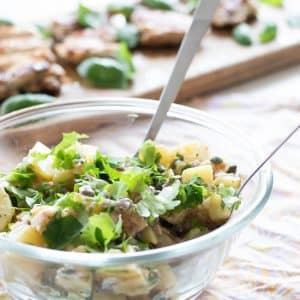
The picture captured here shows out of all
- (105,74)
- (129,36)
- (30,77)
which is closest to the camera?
(30,77)

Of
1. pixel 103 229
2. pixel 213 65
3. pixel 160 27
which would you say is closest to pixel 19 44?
pixel 160 27

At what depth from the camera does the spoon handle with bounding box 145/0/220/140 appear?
5.17 feet

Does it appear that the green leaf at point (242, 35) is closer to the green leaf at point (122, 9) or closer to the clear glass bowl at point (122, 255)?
the green leaf at point (122, 9)

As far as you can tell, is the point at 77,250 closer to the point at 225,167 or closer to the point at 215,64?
the point at 225,167

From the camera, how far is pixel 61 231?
51.1 inches

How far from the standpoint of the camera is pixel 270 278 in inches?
64.3

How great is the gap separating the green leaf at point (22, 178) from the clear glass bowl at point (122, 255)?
0.58 feet

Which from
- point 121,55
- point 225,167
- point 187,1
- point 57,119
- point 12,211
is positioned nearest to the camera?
point 12,211

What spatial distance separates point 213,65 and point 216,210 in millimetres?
1271

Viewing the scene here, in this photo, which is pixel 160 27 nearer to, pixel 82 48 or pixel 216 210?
pixel 82 48

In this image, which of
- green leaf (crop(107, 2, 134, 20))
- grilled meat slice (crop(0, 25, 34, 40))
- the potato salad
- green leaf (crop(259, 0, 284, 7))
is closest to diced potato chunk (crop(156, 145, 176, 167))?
the potato salad

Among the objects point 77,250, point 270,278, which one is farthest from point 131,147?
point 77,250

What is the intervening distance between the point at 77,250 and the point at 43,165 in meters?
0.28

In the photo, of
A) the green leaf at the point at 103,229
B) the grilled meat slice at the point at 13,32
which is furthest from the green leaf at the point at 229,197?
the grilled meat slice at the point at 13,32
